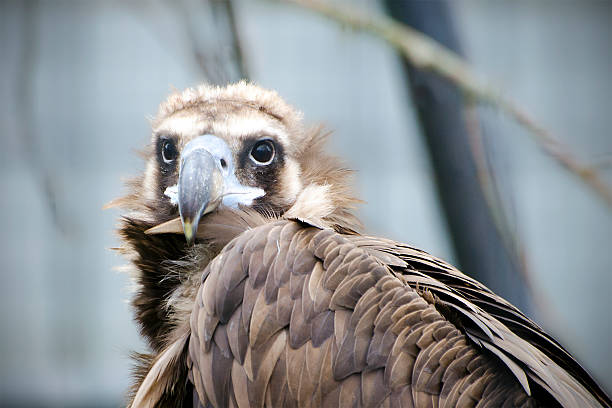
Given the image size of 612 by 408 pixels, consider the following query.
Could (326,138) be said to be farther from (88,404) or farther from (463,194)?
(88,404)

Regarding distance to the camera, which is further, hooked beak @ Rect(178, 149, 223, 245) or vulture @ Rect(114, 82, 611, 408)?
hooked beak @ Rect(178, 149, 223, 245)

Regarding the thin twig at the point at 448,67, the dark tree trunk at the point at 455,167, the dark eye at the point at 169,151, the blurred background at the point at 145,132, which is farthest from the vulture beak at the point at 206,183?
the blurred background at the point at 145,132

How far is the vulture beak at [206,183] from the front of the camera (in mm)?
1386

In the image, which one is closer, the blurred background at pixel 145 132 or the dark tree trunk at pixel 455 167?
the dark tree trunk at pixel 455 167

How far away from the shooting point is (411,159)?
483cm

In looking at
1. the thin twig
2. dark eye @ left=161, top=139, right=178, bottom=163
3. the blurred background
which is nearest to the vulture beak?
dark eye @ left=161, top=139, right=178, bottom=163

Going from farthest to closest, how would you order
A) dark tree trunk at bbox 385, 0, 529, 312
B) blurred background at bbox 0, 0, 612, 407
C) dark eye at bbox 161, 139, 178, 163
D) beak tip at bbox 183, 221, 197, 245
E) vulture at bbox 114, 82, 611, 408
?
blurred background at bbox 0, 0, 612, 407, dark tree trunk at bbox 385, 0, 529, 312, dark eye at bbox 161, 139, 178, 163, beak tip at bbox 183, 221, 197, 245, vulture at bbox 114, 82, 611, 408

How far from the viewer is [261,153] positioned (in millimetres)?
1667

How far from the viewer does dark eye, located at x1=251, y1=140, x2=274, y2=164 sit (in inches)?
65.4

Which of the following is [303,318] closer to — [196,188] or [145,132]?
[196,188]

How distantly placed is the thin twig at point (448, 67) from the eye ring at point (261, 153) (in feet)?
1.57

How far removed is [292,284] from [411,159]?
3.72 meters

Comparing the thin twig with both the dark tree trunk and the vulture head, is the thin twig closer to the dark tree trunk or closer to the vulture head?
the dark tree trunk

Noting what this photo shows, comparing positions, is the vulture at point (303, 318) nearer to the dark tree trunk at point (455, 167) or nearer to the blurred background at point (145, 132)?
the dark tree trunk at point (455, 167)
